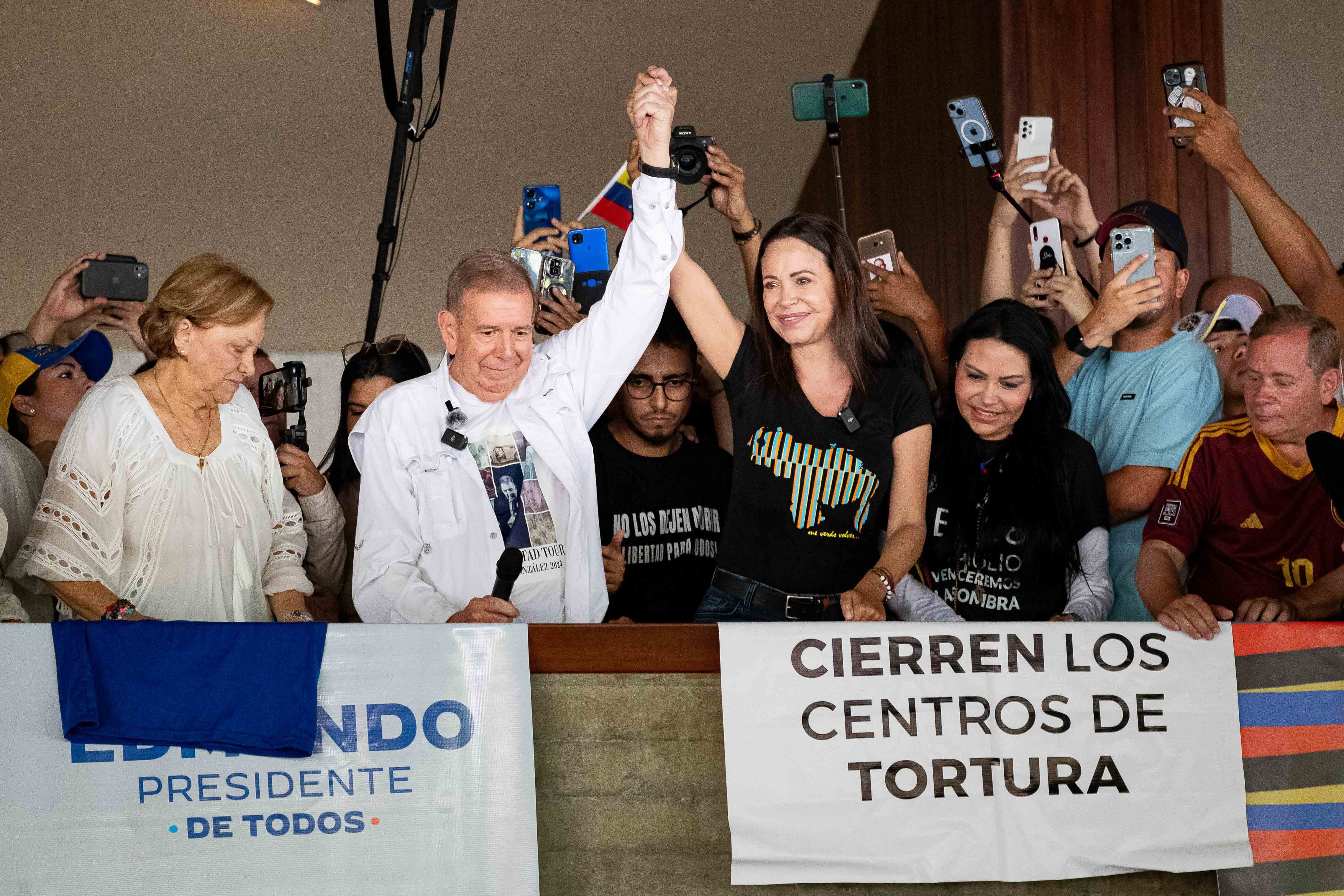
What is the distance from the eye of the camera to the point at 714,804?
2.45m

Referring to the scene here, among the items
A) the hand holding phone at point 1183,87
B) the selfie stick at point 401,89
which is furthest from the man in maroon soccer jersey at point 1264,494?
the selfie stick at point 401,89

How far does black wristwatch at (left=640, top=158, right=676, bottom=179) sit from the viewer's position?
2662 mm

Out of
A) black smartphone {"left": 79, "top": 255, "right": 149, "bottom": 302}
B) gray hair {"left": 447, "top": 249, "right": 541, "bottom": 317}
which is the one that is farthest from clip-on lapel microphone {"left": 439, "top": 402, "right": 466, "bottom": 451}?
black smartphone {"left": 79, "top": 255, "right": 149, "bottom": 302}

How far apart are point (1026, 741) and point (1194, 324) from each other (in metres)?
1.52

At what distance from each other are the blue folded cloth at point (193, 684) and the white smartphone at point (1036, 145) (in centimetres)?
232

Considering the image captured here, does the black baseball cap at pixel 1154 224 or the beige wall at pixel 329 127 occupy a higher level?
the beige wall at pixel 329 127

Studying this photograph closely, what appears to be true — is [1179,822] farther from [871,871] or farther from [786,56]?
[786,56]

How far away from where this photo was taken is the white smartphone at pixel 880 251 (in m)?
3.35

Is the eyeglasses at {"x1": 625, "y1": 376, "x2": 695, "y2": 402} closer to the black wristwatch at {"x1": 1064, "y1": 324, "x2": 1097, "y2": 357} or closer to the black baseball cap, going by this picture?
the black wristwatch at {"x1": 1064, "y1": 324, "x2": 1097, "y2": 357}

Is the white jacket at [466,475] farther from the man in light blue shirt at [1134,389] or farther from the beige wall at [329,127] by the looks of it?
the beige wall at [329,127]

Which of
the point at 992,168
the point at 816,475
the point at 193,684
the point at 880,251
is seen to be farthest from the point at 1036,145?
the point at 193,684

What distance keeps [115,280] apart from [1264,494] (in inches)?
112

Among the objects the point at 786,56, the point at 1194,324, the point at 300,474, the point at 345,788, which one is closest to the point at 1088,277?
the point at 1194,324

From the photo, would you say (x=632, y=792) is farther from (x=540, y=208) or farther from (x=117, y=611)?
(x=540, y=208)
